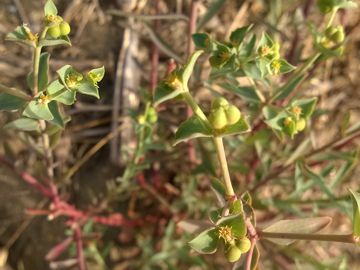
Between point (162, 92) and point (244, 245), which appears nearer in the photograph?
point (244, 245)

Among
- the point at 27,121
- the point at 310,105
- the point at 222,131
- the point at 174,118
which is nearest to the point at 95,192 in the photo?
the point at 174,118

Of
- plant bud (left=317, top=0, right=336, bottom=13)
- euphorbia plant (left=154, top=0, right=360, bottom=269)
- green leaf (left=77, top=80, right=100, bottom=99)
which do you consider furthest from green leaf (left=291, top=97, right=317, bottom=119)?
green leaf (left=77, top=80, right=100, bottom=99)

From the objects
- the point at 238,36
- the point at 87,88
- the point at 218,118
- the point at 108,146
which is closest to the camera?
the point at 218,118

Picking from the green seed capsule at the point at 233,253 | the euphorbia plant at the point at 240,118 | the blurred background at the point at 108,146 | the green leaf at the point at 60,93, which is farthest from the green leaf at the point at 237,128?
the blurred background at the point at 108,146

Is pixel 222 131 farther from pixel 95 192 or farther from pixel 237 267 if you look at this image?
pixel 95 192

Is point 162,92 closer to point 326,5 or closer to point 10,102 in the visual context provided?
point 10,102

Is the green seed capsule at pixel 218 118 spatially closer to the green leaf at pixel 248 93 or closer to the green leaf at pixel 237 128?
the green leaf at pixel 237 128

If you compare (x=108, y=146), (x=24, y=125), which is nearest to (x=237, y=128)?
(x=24, y=125)
